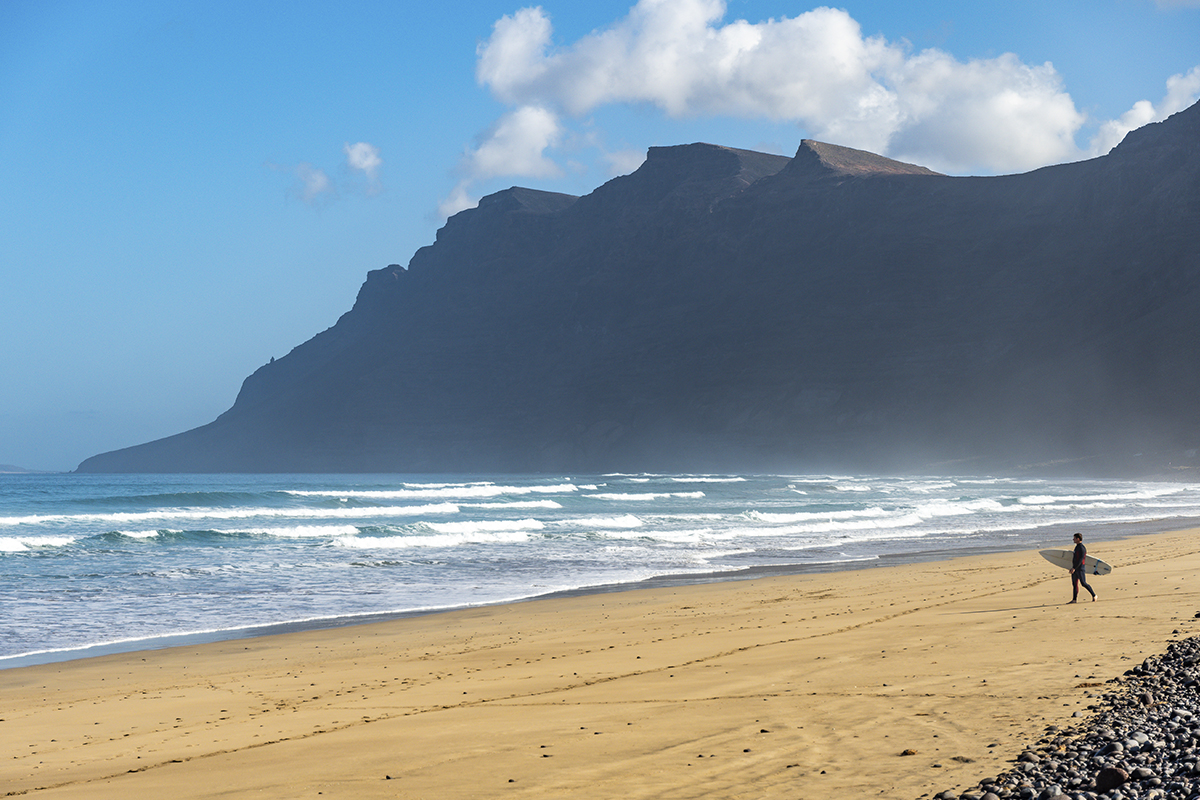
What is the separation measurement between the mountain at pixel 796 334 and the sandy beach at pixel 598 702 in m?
87.7

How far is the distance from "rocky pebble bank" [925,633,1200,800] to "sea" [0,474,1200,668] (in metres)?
10.2

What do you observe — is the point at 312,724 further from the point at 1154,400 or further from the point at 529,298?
the point at 529,298

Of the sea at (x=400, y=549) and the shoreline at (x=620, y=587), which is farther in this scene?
the sea at (x=400, y=549)

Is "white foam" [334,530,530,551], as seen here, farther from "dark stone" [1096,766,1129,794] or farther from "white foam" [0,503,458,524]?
"dark stone" [1096,766,1129,794]

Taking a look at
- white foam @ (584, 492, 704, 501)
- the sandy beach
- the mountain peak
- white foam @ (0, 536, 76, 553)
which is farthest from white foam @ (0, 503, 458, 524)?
the mountain peak

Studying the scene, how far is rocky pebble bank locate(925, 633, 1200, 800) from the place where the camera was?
432 centimetres

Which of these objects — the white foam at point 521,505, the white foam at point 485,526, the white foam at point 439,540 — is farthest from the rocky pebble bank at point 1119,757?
the white foam at point 521,505

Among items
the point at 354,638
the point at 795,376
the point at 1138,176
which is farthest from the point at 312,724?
the point at 1138,176

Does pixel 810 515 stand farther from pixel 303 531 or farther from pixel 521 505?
pixel 303 531

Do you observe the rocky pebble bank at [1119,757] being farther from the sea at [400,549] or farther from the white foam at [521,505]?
the white foam at [521,505]

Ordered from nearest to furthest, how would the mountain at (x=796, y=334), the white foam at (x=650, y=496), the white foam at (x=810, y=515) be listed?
1. the white foam at (x=810, y=515)
2. the white foam at (x=650, y=496)
3. the mountain at (x=796, y=334)

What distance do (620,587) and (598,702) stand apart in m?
9.54

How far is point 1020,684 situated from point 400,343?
7180 inches

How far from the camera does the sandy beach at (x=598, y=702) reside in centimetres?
540
